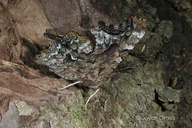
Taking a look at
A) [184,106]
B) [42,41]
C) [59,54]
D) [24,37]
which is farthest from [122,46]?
[184,106]

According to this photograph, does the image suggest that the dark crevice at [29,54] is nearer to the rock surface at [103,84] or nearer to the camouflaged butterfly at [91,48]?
the rock surface at [103,84]

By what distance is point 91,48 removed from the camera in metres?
0.98

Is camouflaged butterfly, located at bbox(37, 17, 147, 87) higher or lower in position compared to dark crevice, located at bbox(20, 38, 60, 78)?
higher

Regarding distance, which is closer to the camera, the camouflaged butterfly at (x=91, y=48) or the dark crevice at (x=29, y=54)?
the camouflaged butterfly at (x=91, y=48)

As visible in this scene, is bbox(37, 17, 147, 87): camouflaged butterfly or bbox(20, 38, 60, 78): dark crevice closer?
bbox(37, 17, 147, 87): camouflaged butterfly

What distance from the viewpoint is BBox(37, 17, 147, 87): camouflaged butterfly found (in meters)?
0.93

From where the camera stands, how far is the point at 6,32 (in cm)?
102

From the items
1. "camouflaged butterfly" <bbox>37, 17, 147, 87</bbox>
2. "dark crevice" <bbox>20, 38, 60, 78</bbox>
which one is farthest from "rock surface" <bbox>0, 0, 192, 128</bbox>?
"camouflaged butterfly" <bbox>37, 17, 147, 87</bbox>

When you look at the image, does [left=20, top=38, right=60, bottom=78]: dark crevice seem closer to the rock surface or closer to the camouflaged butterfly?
the rock surface

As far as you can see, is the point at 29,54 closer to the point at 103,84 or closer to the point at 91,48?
the point at 91,48

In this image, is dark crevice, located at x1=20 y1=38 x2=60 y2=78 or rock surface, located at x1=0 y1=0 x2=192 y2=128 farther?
dark crevice, located at x1=20 y1=38 x2=60 y2=78

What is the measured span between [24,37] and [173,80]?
1468mm

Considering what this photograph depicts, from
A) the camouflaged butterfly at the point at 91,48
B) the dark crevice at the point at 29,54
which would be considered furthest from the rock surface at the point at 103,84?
the camouflaged butterfly at the point at 91,48

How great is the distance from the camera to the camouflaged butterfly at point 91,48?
93 cm
